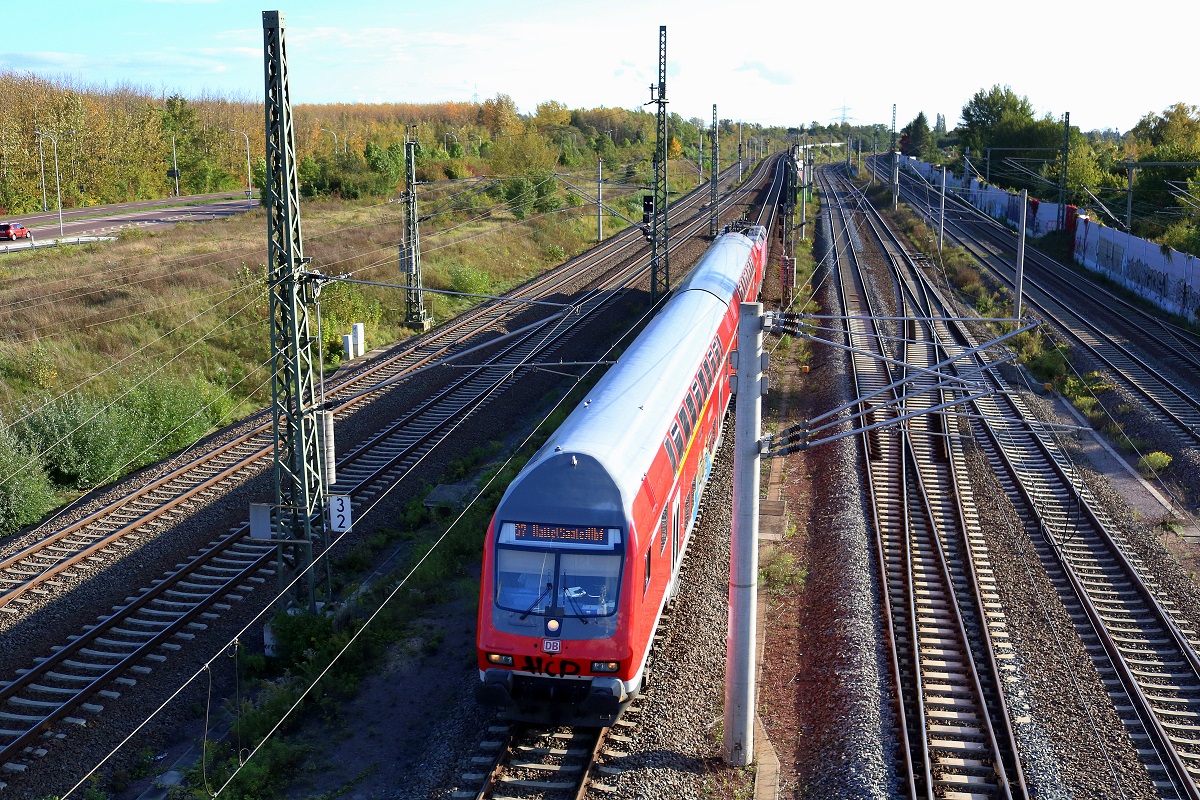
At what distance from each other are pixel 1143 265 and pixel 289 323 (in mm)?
38688

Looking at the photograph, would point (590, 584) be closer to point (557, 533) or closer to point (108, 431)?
point (557, 533)

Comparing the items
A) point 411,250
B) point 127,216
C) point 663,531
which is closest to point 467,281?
point 411,250

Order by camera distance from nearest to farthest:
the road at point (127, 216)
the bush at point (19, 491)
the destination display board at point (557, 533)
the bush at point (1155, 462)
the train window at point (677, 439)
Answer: the destination display board at point (557, 533)
the train window at point (677, 439)
the bush at point (19, 491)
the bush at point (1155, 462)
the road at point (127, 216)

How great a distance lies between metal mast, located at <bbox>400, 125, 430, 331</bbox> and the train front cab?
71.8 feet

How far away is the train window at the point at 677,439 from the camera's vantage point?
13.8m

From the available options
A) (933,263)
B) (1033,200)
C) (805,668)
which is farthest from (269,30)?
(1033,200)

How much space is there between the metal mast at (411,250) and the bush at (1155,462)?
68.7 feet

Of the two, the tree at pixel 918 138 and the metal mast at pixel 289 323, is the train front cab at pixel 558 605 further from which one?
the tree at pixel 918 138

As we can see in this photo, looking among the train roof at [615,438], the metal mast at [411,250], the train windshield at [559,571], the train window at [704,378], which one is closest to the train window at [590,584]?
the train windshield at [559,571]

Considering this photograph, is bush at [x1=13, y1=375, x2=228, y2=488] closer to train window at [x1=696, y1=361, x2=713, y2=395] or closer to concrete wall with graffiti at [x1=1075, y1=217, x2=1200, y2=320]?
train window at [x1=696, y1=361, x2=713, y2=395]

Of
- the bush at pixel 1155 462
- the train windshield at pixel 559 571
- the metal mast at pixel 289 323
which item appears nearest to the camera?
the train windshield at pixel 559 571

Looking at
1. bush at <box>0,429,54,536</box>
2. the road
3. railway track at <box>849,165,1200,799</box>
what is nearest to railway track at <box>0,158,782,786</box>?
bush at <box>0,429,54,536</box>

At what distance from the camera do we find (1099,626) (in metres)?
14.1

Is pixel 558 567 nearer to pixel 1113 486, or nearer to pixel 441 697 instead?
pixel 441 697
